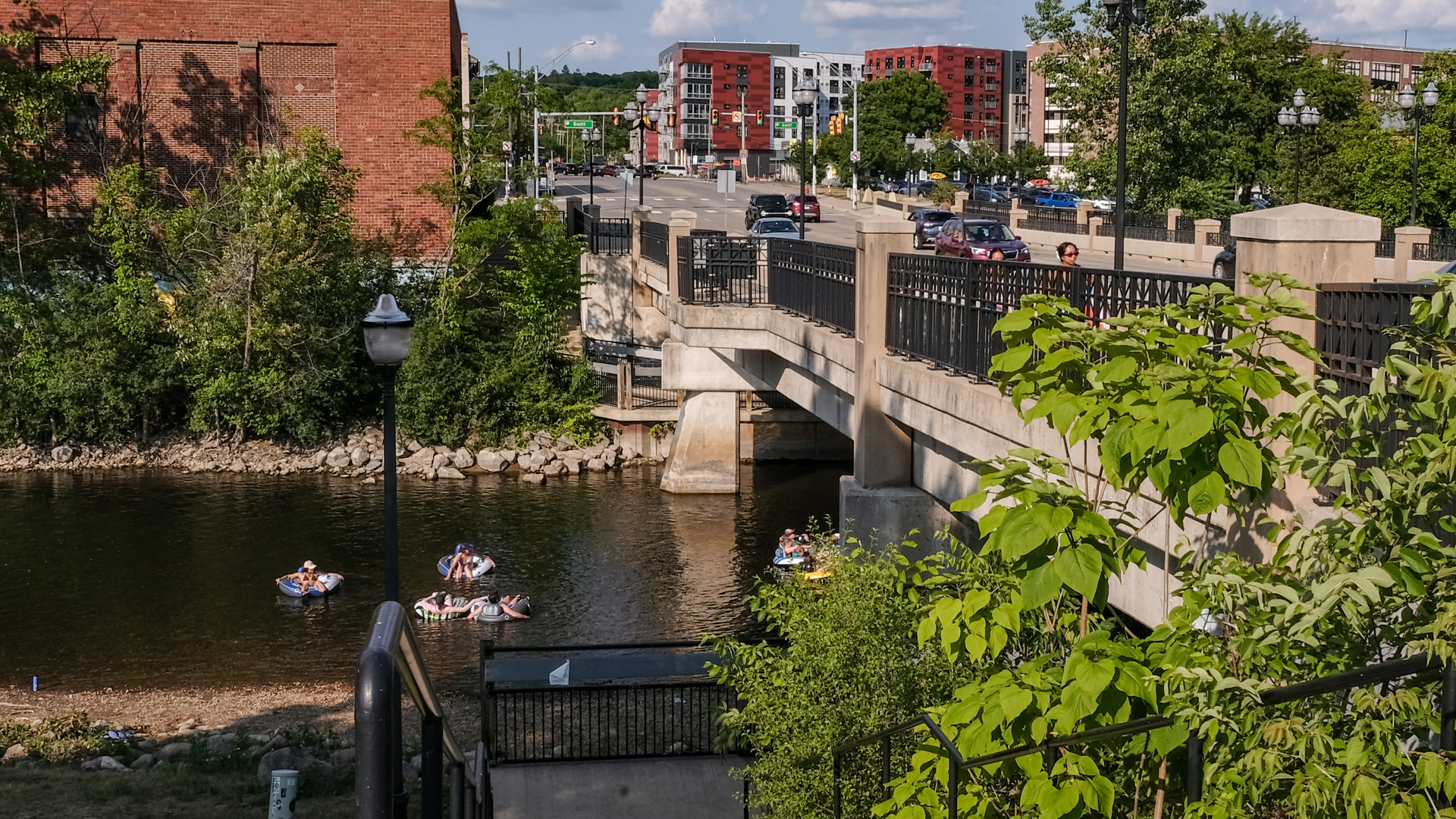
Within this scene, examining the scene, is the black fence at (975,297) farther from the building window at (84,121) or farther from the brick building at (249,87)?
the building window at (84,121)

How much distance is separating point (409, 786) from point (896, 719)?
533 centimetres

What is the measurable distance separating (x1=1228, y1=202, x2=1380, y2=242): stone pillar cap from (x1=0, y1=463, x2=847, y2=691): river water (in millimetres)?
17133

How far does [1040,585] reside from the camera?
5316mm

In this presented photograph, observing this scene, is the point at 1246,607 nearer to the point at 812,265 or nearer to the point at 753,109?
the point at 812,265

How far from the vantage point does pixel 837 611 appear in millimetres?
10328

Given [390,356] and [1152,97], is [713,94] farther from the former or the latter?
[390,356]

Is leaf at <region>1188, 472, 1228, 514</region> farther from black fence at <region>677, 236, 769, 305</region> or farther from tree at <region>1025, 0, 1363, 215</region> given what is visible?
tree at <region>1025, 0, 1363, 215</region>

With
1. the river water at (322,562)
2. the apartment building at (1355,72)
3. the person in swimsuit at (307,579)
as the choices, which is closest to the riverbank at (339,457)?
the river water at (322,562)

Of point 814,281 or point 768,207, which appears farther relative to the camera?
point 768,207

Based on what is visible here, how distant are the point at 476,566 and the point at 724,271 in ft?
25.7

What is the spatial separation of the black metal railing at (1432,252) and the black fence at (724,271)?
21819 mm

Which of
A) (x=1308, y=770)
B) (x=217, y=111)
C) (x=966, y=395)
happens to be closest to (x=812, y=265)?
(x=966, y=395)

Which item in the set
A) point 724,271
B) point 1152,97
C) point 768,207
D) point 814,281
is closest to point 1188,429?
point 814,281

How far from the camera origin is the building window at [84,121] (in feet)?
139
